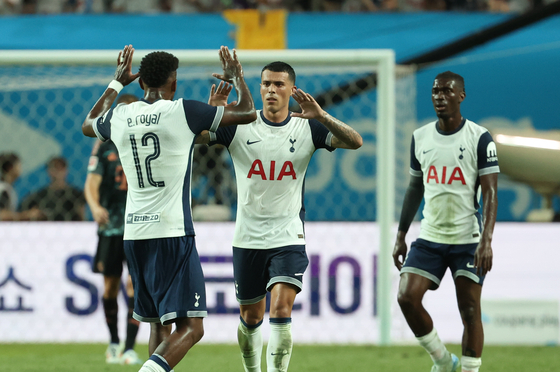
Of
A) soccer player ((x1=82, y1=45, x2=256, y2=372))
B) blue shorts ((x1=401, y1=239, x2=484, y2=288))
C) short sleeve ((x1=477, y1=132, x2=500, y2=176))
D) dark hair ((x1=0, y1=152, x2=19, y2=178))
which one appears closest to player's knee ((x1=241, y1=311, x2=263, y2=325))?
soccer player ((x1=82, y1=45, x2=256, y2=372))

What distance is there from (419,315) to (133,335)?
102 inches

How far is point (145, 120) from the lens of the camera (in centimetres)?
404

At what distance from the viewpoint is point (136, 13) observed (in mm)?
12602

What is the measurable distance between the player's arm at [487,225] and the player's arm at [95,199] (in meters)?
3.11

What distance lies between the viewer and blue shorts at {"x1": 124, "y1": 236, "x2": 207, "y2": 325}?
13.1 ft

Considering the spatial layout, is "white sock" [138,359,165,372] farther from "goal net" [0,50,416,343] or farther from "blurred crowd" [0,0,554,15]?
"blurred crowd" [0,0,554,15]

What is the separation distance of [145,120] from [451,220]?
216cm

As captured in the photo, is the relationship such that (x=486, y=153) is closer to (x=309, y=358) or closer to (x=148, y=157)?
(x=148, y=157)

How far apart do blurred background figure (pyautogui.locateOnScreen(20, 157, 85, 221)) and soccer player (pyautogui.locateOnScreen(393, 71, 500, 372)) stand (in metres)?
4.43

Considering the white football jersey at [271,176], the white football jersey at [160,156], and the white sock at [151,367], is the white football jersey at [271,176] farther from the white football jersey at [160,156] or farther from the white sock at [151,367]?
the white sock at [151,367]

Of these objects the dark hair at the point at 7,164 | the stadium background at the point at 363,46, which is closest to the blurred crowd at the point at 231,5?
the stadium background at the point at 363,46

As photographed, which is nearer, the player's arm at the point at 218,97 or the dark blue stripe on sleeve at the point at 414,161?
the player's arm at the point at 218,97

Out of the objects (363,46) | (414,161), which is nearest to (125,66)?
(414,161)

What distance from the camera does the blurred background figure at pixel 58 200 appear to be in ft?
26.9
